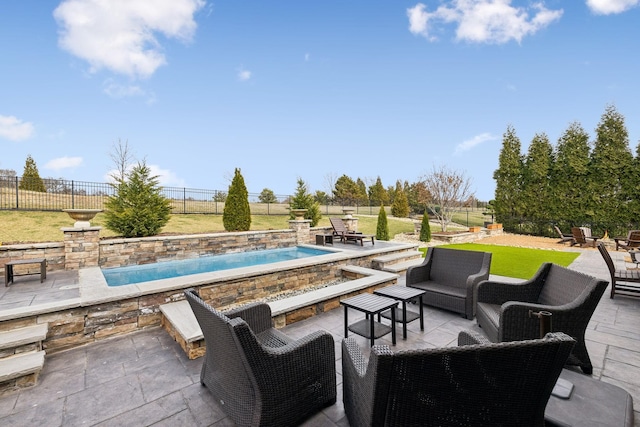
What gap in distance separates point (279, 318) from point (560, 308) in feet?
9.89

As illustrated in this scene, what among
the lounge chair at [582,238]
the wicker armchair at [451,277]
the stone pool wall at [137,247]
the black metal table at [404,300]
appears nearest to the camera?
the black metal table at [404,300]

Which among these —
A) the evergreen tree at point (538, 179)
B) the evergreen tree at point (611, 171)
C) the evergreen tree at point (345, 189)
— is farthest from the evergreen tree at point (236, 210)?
the evergreen tree at point (345, 189)

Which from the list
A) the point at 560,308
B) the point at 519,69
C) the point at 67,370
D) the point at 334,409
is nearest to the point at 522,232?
the point at 519,69

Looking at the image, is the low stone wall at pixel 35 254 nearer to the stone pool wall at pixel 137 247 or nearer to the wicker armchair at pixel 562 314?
the stone pool wall at pixel 137 247

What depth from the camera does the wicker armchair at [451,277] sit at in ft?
12.9

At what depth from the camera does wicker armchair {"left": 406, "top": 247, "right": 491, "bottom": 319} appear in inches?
155

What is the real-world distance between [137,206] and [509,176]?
64.4 ft

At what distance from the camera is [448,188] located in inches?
636

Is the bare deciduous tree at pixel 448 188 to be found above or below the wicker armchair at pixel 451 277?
above

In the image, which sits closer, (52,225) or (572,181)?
(52,225)

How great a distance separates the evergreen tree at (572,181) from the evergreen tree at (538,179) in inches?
12.8

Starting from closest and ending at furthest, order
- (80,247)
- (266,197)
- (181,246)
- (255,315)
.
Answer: (255,315)
(80,247)
(181,246)
(266,197)

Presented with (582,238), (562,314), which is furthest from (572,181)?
(562,314)

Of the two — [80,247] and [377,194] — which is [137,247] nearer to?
[80,247]
